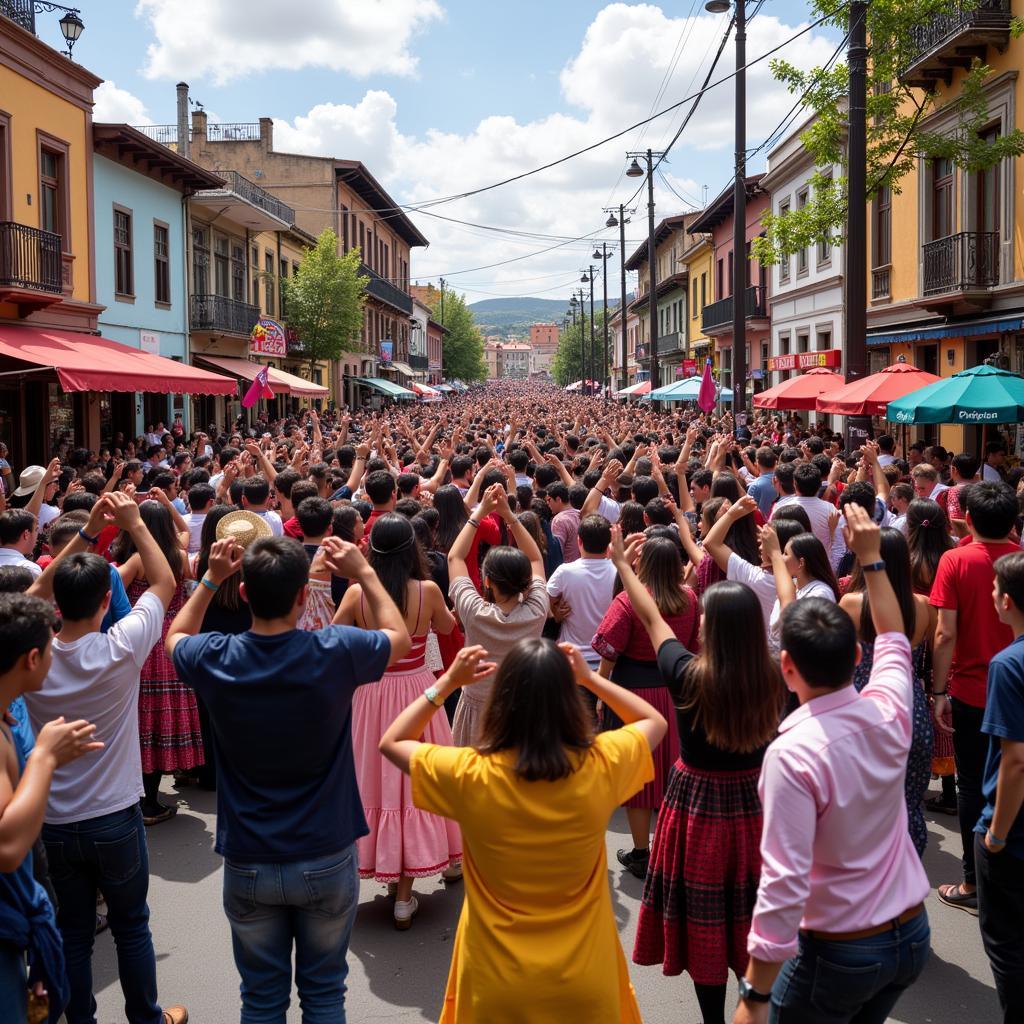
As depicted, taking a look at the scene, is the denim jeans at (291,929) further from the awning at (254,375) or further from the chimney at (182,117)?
the chimney at (182,117)

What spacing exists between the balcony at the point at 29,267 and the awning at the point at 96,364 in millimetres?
508

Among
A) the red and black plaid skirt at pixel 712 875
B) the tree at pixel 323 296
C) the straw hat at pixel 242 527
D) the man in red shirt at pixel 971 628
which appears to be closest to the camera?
the red and black plaid skirt at pixel 712 875

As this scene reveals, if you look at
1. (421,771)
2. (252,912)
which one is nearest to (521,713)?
(421,771)

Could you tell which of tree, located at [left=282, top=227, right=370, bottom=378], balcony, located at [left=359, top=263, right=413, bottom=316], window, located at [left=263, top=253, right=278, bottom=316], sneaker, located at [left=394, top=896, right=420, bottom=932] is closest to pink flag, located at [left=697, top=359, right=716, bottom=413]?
sneaker, located at [left=394, top=896, right=420, bottom=932]

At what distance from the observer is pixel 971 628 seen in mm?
4676

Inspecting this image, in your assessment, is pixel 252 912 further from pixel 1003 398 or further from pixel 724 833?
pixel 1003 398

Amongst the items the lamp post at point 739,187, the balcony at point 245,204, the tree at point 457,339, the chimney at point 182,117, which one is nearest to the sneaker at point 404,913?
the lamp post at point 739,187

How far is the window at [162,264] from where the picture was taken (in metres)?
22.7

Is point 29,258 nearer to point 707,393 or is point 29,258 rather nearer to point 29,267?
point 29,267

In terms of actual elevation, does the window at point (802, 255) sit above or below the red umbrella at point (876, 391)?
above

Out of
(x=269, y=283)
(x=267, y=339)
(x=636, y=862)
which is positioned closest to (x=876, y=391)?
(x=636, y=862)

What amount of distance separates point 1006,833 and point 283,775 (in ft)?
7.80

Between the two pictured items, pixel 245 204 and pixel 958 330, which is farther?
pixel 245 204

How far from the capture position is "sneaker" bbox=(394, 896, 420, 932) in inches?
183
